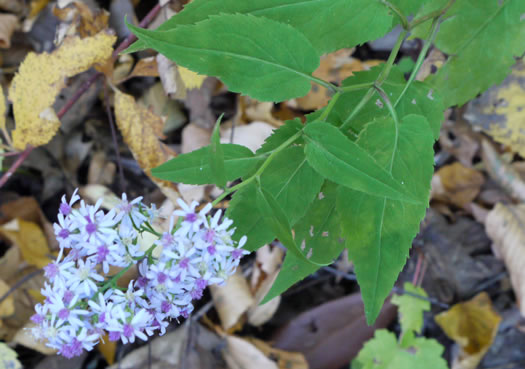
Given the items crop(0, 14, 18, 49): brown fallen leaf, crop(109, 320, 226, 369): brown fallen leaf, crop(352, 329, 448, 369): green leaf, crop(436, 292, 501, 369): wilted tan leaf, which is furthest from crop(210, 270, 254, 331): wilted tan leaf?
crop(0, 14, 18, 49): brown fallen leaf

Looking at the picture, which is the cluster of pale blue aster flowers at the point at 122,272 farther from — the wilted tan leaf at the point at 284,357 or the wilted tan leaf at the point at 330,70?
the wilted tan leaf at the point at 330,70

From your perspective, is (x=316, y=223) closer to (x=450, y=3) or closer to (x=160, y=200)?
(x=450, y=3)

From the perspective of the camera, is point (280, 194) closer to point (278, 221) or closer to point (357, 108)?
point (278, 221)

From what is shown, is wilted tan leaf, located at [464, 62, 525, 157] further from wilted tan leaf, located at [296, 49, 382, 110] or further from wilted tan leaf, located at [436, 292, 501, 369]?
wilted tan leaf, located at [436, 292, 501, 369]

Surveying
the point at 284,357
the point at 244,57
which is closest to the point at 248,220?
the point at 244,57

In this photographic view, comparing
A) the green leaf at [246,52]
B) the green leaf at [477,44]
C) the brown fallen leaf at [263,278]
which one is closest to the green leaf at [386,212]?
the green leaf at [246,52]

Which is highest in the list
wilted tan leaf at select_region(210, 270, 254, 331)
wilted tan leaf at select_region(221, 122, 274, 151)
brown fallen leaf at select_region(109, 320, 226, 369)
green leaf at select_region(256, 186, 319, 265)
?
green leaf at select_region(256, 186, 319, 265)

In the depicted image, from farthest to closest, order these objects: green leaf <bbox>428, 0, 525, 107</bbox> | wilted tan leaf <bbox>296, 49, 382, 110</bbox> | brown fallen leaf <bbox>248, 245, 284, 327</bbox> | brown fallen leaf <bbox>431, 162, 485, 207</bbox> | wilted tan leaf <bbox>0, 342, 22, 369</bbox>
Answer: brown fallen leaf <bbox>431, 162, 485, 207</bbox>, wilted tan leaf <bbox>296, 49, 382, 110</bbox>, brown fallen leaf <bbox>248, 245, 284, 327</bbox>, wilted tan leaf <bbox>0, 342, 22, 369</bbox>, green leaf <bbox>428, 0, 525, 107</bbox>
